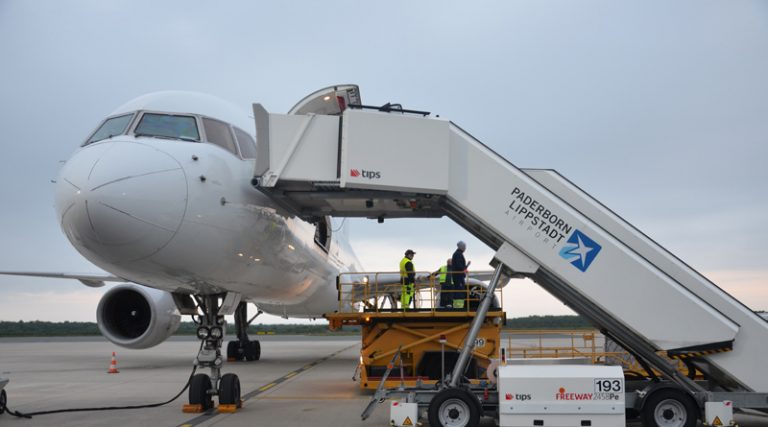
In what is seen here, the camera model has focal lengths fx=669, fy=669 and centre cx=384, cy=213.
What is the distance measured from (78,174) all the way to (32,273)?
13.7m

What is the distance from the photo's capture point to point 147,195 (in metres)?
6.97

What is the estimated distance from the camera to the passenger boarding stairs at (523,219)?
23.9 feet

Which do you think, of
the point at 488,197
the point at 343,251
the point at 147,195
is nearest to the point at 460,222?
the point at 488,197

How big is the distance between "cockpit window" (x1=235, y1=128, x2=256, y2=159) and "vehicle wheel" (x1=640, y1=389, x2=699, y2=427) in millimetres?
5564

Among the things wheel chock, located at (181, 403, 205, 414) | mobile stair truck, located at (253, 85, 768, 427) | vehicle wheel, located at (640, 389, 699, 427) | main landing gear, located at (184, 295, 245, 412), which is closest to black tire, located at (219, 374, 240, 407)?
main landing gear, located at (184, 295, 245, 412)

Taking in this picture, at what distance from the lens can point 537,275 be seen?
776cm

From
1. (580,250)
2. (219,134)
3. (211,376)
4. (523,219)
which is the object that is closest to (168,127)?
(219,134)

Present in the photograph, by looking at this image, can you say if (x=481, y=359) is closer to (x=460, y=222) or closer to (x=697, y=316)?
(x=460, y=222)

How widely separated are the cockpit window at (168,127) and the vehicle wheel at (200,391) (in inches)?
130

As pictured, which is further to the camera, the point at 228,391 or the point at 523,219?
the point at 228,391

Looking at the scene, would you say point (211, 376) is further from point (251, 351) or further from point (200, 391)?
point (251, 351)

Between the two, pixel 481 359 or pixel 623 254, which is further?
pixel 481 359

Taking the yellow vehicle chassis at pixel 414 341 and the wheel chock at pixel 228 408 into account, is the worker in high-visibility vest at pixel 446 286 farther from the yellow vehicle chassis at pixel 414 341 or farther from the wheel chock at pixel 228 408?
the wheel chock at pixel 228 408

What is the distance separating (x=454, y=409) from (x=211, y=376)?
12.2ft
